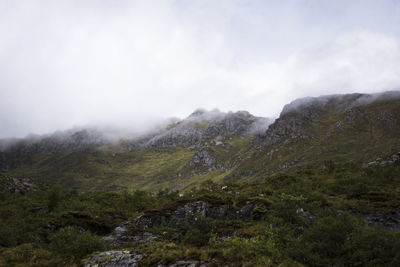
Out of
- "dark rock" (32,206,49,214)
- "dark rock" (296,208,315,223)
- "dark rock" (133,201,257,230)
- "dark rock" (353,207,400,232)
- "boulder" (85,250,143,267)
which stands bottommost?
"dark rock" (353,207,400,232)

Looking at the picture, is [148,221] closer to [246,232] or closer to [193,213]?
[193,213]

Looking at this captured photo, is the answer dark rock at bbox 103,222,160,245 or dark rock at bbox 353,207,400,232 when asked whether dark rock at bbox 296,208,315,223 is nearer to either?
dark rock at bbox 353,207,400,232

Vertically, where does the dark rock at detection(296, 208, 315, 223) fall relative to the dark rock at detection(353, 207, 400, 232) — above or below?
above

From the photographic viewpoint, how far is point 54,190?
76.2 meters

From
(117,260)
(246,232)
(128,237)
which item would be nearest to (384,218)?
(246,232)

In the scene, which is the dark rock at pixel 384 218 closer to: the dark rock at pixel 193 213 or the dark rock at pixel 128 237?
the dark rock at pixel 193 213

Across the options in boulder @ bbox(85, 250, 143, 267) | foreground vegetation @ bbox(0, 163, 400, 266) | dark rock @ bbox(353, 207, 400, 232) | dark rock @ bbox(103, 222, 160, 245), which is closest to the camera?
foreground vegetation @ bbox(0, 163, 400, 266)

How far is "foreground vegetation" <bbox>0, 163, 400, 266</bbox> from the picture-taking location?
20.1 meters

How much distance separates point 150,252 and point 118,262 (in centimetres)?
312

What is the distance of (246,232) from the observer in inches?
1651

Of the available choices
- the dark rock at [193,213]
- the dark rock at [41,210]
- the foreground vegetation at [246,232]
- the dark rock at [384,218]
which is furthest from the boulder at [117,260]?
the dark rock at [41,210]

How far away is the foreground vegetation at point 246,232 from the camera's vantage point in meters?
20.1

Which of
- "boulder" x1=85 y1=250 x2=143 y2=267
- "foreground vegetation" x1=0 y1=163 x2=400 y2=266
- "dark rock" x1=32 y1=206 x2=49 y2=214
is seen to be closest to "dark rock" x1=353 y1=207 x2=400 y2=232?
"foreground vegetation" x1=0 y1=163 x2=400 y2=266

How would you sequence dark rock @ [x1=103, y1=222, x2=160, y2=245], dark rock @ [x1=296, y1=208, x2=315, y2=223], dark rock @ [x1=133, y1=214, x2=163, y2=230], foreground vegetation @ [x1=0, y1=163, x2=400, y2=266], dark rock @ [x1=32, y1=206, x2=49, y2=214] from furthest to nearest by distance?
dark rock @ [x1=32, y1=206, x2=49, y2=214]
dark rock @ [x1=133, y1=214, x2=163, y2=230]
dark rock @ [x1=296, y1=208, x2=315, y2=223]
dark rock @ [x1=103, y1=222, x2=160, y2=245]
foreground vegetation @ [x1=0, y1=163, x2=400, y2=266]
